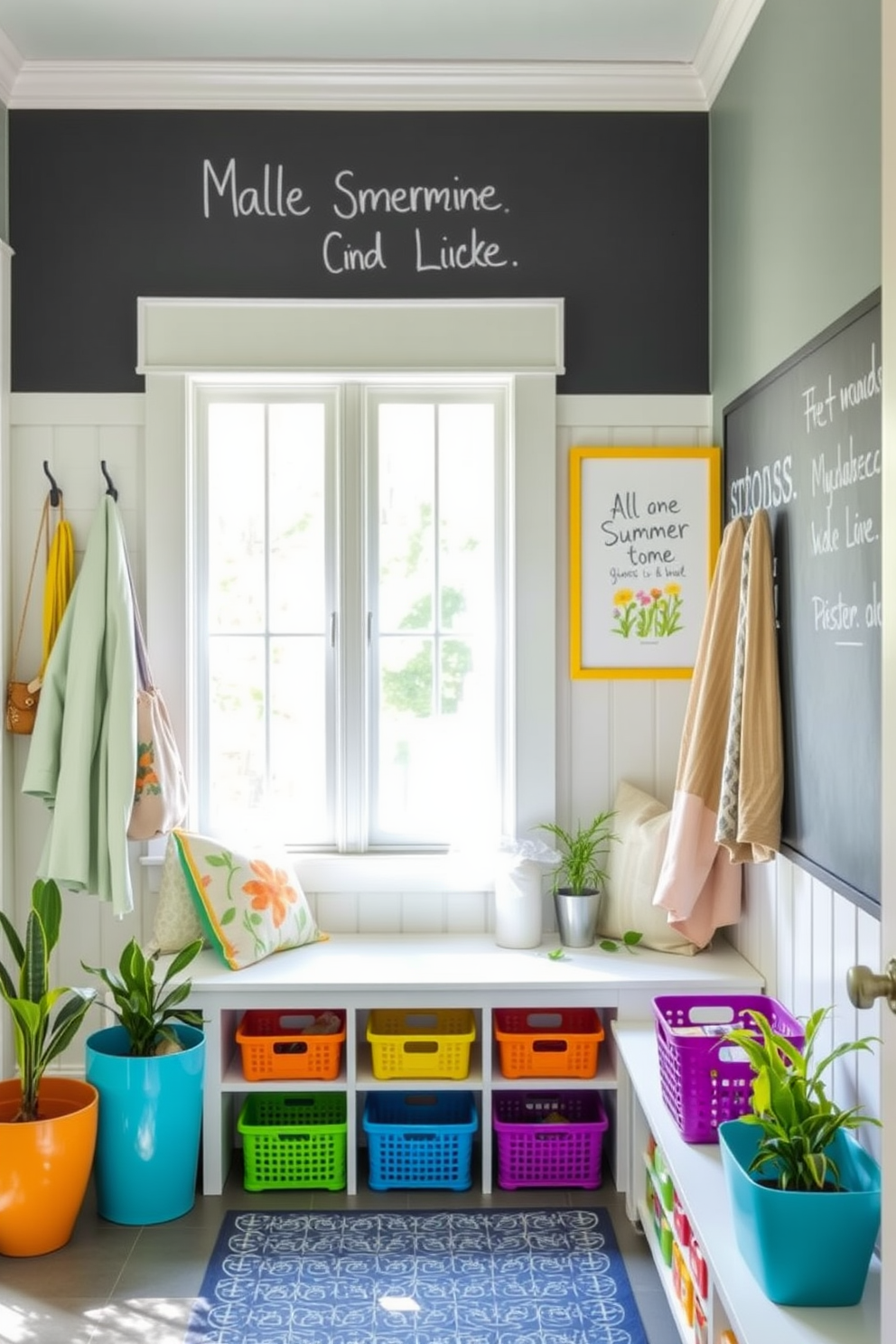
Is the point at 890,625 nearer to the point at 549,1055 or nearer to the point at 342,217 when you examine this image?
the point at 549,1055

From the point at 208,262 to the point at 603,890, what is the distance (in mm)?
2035

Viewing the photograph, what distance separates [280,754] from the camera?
11.5 ft

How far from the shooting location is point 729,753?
262cm

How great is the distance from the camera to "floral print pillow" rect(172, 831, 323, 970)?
3.13 metres

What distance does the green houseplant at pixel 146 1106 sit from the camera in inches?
112

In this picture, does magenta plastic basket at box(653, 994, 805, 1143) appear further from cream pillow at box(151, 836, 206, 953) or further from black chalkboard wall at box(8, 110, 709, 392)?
black chalkboard wall at box(8, 110, 709, 392)

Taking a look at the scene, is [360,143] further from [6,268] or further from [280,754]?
[280,754]

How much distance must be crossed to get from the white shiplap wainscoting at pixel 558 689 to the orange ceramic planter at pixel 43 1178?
75 centimetres

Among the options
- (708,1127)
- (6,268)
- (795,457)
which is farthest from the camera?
(6,268)

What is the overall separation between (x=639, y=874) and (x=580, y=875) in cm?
16

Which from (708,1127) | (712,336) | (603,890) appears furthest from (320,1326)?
(712,336)

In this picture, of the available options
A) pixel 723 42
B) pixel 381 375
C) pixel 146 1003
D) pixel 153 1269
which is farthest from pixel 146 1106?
pixel 723 42

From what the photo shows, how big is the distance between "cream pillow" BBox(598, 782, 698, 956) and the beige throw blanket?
0.10m

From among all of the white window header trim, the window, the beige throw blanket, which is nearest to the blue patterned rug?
the beige throw blanket
